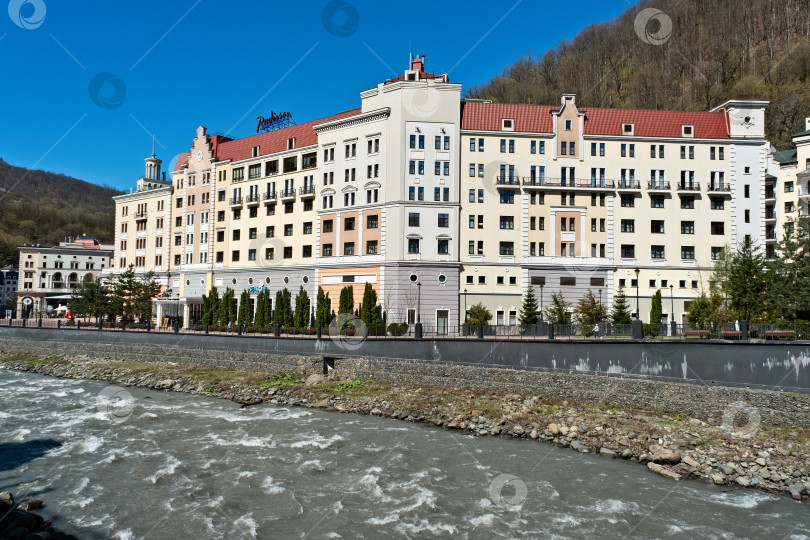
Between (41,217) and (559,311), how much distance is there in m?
153

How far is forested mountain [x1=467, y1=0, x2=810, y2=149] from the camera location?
82375mm

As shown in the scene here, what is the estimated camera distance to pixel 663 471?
19984 millimetres

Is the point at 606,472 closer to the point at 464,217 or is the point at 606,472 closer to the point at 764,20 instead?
the point at 464,217

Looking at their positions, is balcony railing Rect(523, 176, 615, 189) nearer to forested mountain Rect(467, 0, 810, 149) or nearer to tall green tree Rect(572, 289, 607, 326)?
tall green tree Rect(572, 289, 607, 326)

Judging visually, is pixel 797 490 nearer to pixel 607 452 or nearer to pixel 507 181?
pixel 607 452

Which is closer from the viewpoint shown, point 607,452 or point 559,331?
point 607,452

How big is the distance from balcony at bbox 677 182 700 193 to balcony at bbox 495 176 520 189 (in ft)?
48.4

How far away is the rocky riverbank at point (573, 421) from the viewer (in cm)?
2011

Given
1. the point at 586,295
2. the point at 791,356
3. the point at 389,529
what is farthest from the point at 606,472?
the point at 586,295

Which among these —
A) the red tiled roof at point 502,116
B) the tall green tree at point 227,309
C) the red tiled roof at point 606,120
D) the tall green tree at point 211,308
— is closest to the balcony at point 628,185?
the red tiled roof at point 606,120

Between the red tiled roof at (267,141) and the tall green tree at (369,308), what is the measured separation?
19.4 m

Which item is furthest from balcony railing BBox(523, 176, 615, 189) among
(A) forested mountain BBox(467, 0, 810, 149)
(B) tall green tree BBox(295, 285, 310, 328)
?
(A) forested mountain BBox(467, 0, 810, 149)

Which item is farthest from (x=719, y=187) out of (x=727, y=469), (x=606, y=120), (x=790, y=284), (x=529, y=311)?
(x=727, y=469)

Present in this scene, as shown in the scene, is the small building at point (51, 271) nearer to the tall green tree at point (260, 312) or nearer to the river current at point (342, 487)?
the tall green tree at point (260, 312)
